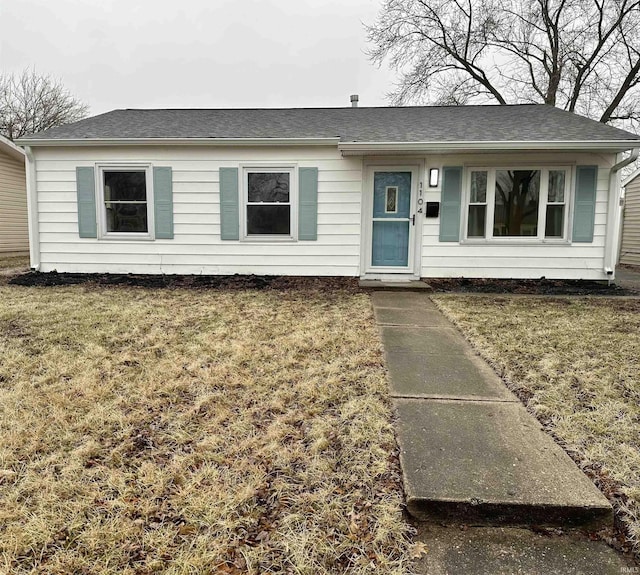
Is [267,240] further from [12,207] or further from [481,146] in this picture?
[12,207]

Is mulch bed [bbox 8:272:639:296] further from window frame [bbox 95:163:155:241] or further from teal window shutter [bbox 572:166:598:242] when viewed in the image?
teal window shutter [bbox 572:166:598:242]

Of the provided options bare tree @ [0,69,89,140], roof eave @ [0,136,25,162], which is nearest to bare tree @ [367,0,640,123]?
roof eave @ [0,136,25,162]

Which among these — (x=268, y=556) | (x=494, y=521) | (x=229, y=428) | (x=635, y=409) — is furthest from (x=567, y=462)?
(x=229, y=428)

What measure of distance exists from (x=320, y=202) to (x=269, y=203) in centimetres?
87

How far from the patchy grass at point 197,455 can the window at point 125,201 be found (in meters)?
3.83

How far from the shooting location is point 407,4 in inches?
601

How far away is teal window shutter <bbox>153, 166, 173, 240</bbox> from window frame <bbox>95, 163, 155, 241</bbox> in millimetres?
75

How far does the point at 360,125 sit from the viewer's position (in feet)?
25.6

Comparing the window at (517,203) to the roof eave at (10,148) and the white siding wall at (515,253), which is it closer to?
the white siding wall at (515,253)

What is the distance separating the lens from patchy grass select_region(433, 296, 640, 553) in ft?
6.01

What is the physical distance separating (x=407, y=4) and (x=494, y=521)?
1792 cm

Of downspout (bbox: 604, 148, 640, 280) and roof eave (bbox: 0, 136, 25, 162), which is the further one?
roof eave (bbox: 0, 136, 25, 162)

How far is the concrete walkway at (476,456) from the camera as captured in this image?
152 cm

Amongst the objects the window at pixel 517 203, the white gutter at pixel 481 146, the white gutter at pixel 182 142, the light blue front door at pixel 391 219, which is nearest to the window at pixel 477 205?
the window at pixel 517 203
